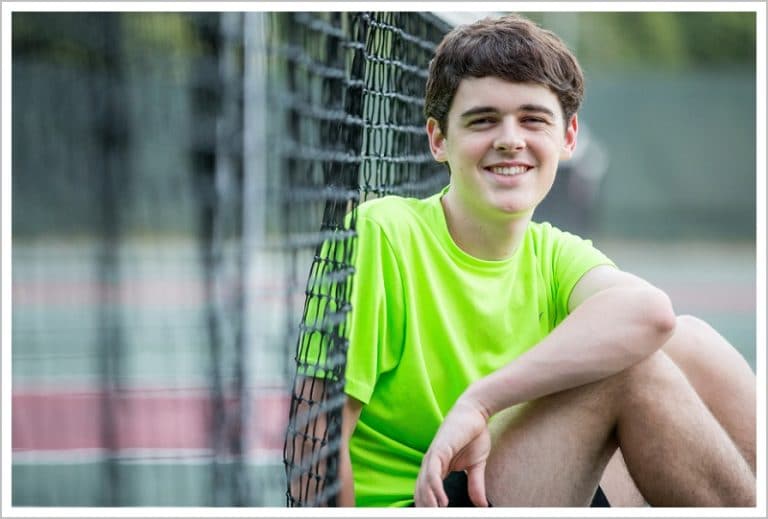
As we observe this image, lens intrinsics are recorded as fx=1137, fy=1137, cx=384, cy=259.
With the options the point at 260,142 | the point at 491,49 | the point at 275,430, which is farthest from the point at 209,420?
the point at 275,430

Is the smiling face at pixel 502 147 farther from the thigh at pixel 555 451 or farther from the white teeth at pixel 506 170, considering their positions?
the thigh at pixel 555 451

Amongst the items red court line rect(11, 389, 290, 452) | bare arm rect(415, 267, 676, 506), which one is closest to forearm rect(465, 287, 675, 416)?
bare arm rect(415, 267, 676, 506)

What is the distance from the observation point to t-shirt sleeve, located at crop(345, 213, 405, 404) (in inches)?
57.8

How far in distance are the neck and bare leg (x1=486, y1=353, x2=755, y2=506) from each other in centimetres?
→ 24

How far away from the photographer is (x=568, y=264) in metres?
1.66

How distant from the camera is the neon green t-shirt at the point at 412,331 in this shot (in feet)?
4.91

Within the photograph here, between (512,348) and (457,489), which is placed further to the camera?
(512,348)

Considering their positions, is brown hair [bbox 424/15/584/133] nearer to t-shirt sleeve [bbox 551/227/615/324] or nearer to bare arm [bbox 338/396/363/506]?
t-shirt sleeve [bbox 551/227/615/324]

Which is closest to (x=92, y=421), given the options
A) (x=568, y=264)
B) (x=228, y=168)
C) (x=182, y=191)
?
(x=568, y=264)

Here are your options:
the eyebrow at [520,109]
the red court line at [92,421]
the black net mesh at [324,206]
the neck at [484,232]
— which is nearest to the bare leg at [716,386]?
the neck at [484,232]

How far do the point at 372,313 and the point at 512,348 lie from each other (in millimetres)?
244

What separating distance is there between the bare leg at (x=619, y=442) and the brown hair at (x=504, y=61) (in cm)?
43

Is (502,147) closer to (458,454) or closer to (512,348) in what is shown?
(512,348)

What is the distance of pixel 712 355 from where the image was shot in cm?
169
